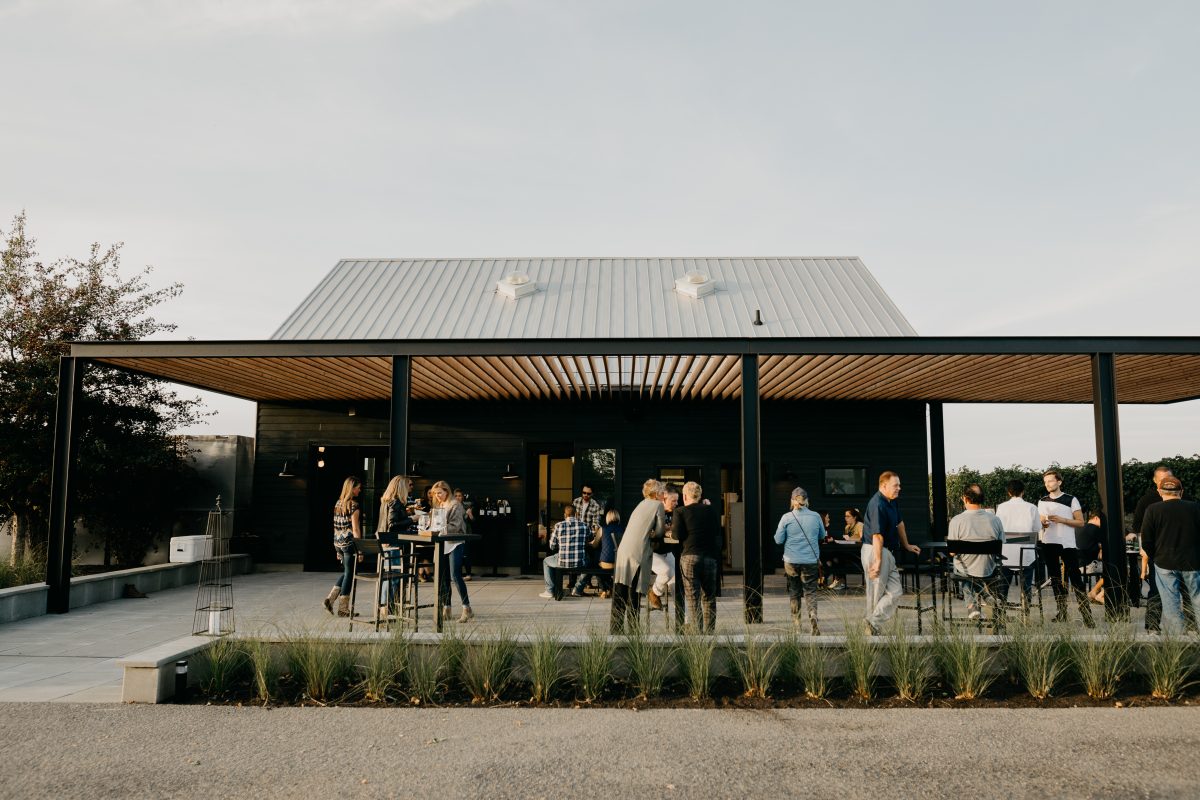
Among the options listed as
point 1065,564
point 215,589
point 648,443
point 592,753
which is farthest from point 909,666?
point 648,443

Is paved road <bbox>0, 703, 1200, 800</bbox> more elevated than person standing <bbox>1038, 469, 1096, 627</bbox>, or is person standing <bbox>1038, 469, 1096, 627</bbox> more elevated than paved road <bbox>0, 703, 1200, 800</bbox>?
person standing <bbox>1038, 469, 1096, 627</bbox>

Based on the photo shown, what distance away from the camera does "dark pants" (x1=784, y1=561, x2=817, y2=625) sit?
649cm

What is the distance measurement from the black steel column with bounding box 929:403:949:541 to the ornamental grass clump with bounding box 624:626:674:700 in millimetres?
8794

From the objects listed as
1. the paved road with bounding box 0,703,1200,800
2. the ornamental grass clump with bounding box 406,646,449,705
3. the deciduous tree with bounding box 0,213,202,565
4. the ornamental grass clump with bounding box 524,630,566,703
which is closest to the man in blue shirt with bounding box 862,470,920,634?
the paved road with bounding box 0,703,1200,800

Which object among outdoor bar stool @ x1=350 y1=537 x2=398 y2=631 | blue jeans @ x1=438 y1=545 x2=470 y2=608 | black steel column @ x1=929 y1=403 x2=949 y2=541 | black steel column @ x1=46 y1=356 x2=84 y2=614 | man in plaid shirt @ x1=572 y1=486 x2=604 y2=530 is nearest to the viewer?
outdoor bar stool @ x1=350 y1=537 x2=398 y2=631

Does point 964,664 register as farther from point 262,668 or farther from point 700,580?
point 262,668

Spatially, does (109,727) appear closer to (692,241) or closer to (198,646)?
(198,646)

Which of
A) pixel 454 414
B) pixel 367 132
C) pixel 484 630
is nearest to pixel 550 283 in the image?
pixel 454 414

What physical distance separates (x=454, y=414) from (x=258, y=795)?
368 inches

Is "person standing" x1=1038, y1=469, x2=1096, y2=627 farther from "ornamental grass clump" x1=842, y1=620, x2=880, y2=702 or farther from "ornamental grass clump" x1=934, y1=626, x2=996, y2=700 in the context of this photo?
"ornamental grass clump" x1=842, y1=620, x2=880, y2=702

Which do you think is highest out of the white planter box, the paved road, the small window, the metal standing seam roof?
the metal standing seam roof

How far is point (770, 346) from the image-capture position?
7609 mm

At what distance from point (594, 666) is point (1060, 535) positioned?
492 centimetres

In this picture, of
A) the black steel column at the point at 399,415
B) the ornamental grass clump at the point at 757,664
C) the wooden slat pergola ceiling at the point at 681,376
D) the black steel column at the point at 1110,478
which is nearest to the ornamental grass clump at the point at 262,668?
the black steel column at the point at 399,415
